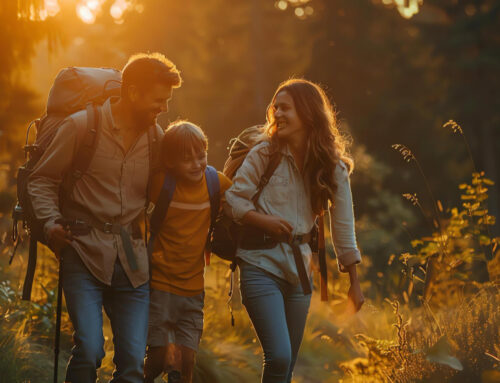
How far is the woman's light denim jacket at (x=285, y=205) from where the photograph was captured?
378 centimetres

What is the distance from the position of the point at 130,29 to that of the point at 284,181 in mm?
18242

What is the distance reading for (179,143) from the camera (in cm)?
384

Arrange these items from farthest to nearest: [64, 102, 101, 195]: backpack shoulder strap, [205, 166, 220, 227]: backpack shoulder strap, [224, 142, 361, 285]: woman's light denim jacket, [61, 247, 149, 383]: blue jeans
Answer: [205, 166, 220, 227]: backpack shoulder strap
[224, 142, 361, 285]: woman's light denim jacket
[64, 102, 101, 195]: backpack shoulder strap
[61, 247, 149, 383]: blue jeans

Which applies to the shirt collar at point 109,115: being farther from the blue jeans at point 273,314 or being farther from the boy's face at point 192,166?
the blue jeans at point 273,314

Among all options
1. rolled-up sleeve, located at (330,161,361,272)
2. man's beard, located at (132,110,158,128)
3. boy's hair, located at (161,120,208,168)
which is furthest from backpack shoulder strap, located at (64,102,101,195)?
rolled-up sleeve, located at (330,161,361,272)

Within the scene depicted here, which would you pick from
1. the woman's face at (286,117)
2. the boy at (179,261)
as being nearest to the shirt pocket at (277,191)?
the woman's face at (286,117)

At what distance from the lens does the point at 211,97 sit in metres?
25.3

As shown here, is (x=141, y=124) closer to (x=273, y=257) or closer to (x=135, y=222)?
(x=135, y=222)

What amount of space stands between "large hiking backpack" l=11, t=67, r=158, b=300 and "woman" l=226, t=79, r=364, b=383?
759 mm

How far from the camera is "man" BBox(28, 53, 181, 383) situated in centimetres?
337

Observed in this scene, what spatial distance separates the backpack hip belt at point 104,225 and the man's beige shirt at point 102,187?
22 mm

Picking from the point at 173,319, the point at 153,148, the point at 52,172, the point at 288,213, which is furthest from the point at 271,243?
the point at 52,172

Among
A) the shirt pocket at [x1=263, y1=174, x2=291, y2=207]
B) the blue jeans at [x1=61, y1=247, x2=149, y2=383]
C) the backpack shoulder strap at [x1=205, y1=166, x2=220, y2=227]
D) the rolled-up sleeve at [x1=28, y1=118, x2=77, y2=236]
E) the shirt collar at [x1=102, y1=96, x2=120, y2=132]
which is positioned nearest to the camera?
the blue jeans at [x1=61, y1=247, x2=149, y2=383]

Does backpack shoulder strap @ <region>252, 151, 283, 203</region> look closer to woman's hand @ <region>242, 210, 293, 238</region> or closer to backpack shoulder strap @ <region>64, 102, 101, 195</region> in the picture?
woman's hand @ <region>242, 210, 293, 238</region>
